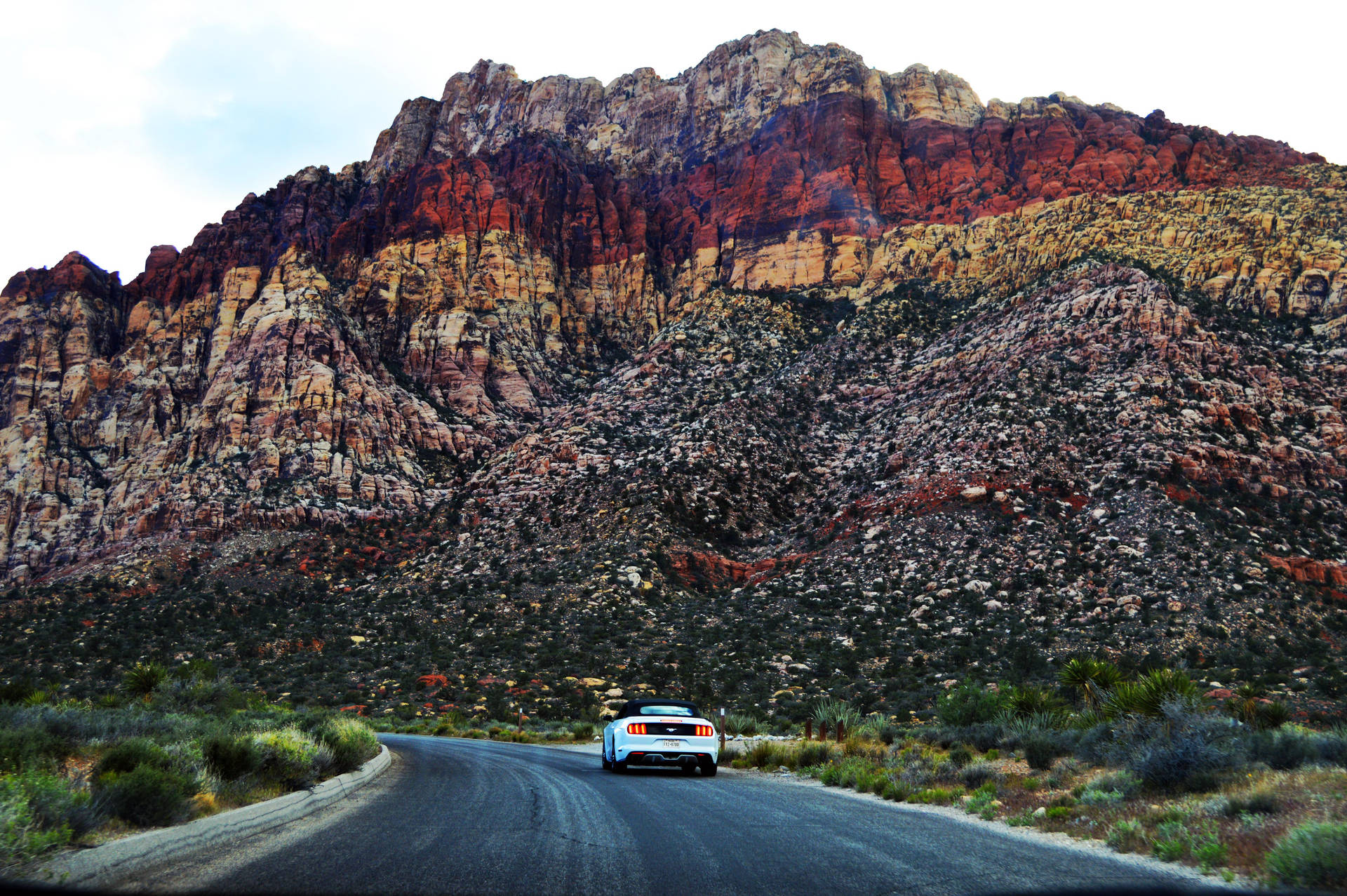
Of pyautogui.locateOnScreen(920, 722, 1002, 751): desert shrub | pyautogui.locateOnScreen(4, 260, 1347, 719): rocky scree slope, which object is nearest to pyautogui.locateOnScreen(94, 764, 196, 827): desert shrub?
pyautogui.locateOnScreen(920, 722, 1002, 751): desert shrub

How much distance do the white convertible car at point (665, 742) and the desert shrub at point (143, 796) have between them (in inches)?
377

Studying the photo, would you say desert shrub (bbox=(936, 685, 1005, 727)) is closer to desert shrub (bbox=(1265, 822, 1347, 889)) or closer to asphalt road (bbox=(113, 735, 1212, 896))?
asphalt road (bbox=(113, 735, 1212, 896))

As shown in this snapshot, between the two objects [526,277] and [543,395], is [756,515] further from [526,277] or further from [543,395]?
[526,277]

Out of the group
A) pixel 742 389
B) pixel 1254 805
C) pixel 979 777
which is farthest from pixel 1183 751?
pixel 742 389

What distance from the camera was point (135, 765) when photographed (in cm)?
806

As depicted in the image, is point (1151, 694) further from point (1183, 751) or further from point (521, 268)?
point (521, 268)

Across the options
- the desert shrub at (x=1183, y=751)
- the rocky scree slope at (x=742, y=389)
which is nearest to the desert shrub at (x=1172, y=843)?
the desert shrub at (x=1183, y=751)

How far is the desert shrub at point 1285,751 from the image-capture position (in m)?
10.1

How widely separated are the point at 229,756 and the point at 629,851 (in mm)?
5637

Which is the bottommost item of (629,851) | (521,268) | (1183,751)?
(1183,751)

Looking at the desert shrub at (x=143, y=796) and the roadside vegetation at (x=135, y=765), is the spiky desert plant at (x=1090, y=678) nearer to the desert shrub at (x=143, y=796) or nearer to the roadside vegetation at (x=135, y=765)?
the roadside vegetation at (x=135, y=765)

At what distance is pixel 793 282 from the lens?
8156cm

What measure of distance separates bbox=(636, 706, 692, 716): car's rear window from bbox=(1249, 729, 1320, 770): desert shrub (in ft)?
32.6

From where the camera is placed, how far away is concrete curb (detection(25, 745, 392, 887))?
5.52 metres
